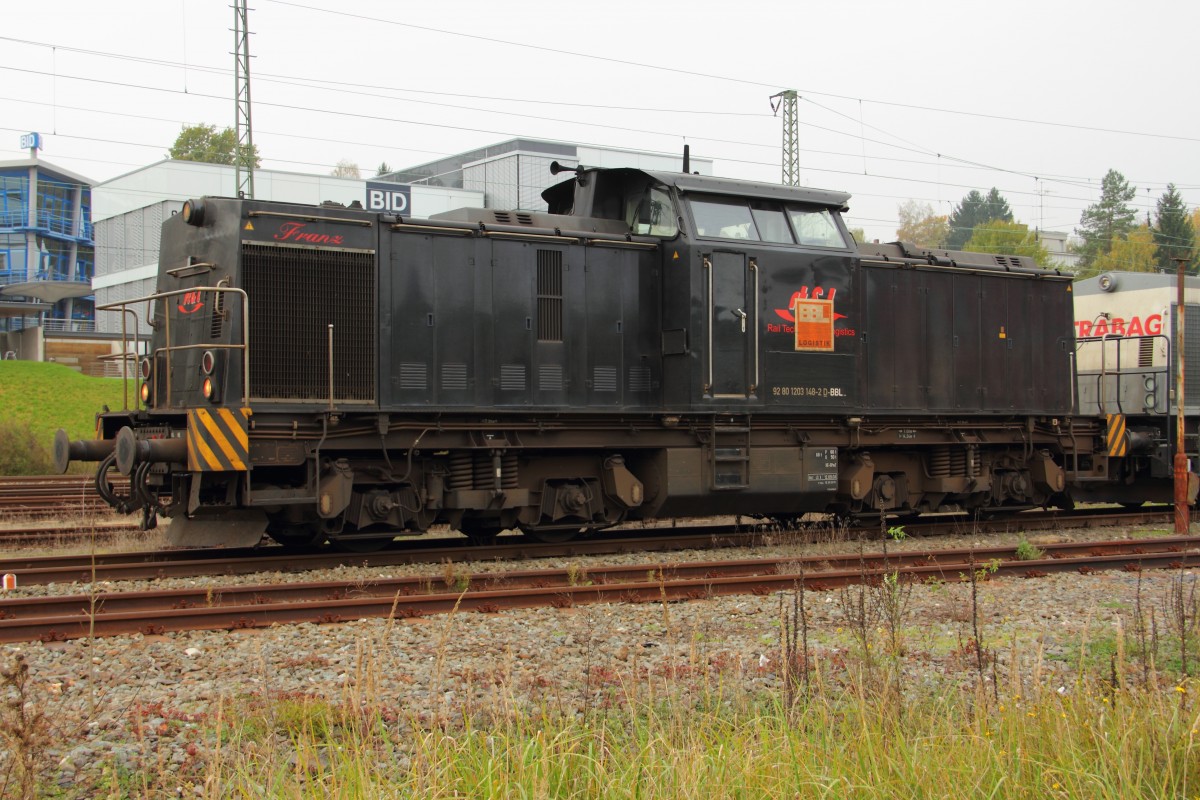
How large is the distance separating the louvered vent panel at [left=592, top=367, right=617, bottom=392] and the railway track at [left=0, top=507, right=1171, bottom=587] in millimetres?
1721

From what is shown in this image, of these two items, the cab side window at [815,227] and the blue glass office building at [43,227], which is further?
the blue glass office building at [43,227]

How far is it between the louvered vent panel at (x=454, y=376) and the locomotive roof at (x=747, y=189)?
323 cm

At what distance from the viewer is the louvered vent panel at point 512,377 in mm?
11086

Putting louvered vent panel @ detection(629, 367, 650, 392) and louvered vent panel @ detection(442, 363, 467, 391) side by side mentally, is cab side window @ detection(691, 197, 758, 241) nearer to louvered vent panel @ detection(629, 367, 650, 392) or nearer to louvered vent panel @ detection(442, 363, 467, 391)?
louvered vent panel @ detection(629, 367, 650, 392)

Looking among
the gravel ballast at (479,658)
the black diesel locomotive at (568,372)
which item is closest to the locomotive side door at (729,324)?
the black diesel locomotive at (568,372)

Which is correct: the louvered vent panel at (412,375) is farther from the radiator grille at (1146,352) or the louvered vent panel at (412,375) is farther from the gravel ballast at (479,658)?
the radiator grille at (1146,352)

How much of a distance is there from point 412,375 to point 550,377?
1581 mm

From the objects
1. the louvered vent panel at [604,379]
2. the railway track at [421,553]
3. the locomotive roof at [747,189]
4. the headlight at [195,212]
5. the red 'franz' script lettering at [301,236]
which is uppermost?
the locomotive roof at [747,189]

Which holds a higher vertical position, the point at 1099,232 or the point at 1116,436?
the point at 1099,232

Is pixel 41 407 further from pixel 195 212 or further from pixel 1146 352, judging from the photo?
pixel 1146 352

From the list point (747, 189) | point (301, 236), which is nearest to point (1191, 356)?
point (747, 189)

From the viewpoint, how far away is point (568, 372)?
11.5 metres

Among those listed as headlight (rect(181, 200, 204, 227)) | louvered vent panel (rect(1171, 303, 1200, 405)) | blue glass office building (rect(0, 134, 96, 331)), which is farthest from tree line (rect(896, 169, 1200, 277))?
blue glass office building (rect(0, 134, 96, 331))

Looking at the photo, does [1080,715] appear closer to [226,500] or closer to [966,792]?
[966,792]
